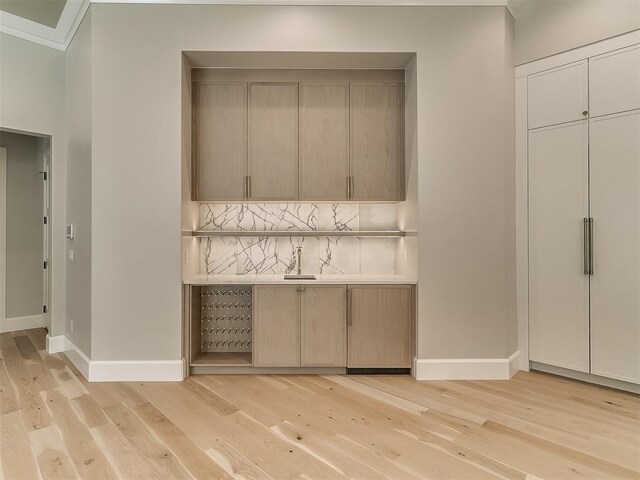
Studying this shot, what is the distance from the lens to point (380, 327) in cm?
295

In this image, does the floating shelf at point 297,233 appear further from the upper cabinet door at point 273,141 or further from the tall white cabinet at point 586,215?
the tall white cabinet at point 586,215

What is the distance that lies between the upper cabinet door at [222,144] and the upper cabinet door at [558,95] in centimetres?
255

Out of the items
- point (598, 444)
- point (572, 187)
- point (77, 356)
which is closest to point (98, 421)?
point (77, 356)

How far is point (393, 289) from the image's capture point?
2959mm

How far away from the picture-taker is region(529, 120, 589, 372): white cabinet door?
279 cm

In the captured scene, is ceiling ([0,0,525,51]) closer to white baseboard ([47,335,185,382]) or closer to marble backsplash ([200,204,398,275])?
marble backsplash ([200,204,398,275])

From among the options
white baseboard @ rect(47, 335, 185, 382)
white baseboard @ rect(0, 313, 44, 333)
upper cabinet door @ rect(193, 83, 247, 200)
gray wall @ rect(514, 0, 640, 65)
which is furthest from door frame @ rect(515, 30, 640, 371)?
white baseboard @ rect(0, 313, 44, 333)

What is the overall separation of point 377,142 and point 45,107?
3.32 meters

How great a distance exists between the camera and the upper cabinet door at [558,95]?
2768 mm

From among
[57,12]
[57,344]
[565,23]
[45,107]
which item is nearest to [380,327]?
[565,23]

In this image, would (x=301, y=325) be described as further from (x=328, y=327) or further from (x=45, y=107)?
(x=45, y=107)

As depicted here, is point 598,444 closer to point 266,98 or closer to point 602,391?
point 602,391

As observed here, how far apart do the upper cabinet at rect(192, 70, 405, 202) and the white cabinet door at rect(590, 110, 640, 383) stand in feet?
5.00

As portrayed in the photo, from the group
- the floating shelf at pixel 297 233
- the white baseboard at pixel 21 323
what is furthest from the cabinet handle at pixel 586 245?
the white baseboard at pixel 21 323
